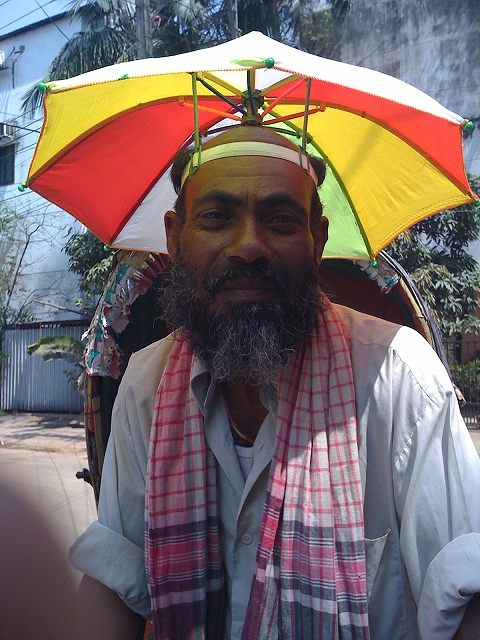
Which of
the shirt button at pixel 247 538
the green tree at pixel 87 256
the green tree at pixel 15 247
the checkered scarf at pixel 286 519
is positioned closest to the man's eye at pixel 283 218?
A: the checkered scarf at pixel 286 519

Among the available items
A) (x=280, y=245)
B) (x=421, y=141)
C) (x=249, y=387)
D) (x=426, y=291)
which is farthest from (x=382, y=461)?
(x=426, y=291)

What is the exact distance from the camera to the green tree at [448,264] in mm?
8742

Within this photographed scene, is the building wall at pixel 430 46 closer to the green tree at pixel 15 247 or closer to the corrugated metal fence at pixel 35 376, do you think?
the green tree at pixel 15 247

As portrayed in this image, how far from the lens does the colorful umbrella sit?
191cm

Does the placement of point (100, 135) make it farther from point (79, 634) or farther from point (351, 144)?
point (79, 634)

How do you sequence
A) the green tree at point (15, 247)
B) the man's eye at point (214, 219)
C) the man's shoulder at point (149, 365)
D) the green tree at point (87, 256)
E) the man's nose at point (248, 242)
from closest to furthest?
the man's nose at point (248, 242)
the man's eye at point (214, 219)
the man's shoulder at point (149, 365)
the green tree at point (87, 256)
the green tree at point (15, 247)

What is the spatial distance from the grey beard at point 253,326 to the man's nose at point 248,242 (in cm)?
4

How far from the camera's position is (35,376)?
13.9 m

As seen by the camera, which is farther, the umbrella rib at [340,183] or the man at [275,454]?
the umbrella rib at [340,183]

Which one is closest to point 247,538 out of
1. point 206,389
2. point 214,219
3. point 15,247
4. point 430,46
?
point 206,389

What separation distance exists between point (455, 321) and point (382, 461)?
8.16m

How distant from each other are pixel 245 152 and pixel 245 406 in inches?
31.0

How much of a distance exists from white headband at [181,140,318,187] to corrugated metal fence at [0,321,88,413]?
11575 mm

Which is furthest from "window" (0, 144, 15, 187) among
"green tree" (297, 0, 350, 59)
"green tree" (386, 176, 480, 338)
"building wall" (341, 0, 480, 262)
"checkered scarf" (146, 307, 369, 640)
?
"checkered scarf" (146, 307, 369, 640)
